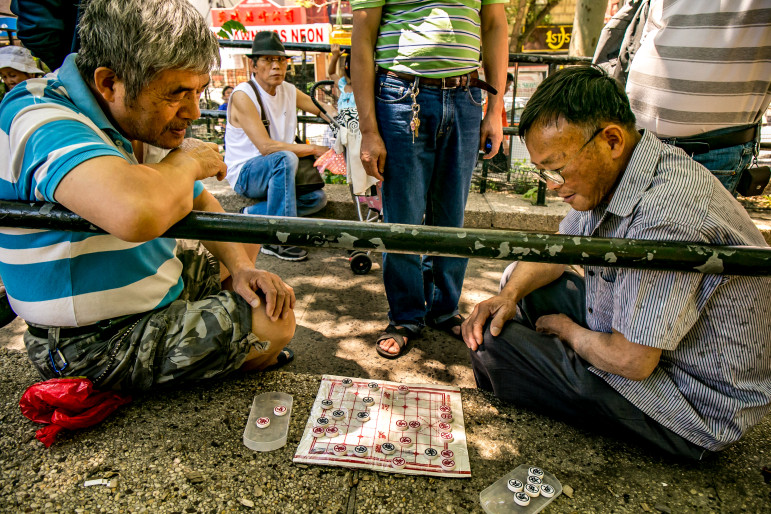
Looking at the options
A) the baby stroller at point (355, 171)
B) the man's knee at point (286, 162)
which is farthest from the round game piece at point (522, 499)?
the man's knee at point (286, 162)

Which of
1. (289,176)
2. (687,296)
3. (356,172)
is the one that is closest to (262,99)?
(289,176)

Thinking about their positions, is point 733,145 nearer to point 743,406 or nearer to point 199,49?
point 743,406

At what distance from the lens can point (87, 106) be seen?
1578 mm

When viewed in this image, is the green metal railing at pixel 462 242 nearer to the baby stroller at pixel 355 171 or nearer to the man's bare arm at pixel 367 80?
the man's bare arm at pixel 367 80

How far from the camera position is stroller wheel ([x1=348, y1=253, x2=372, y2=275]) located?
3.63m

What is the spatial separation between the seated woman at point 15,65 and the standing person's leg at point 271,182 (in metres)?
2.92

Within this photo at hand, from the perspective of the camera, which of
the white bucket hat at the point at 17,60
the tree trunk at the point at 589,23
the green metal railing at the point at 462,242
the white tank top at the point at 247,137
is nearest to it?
the green metal railing at the point at 462,242

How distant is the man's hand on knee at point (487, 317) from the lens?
1975 millimetres

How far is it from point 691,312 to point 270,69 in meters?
3.58

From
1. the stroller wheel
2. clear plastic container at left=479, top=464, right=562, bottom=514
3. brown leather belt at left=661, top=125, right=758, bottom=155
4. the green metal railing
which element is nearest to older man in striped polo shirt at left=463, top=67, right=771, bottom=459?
the green metal railing

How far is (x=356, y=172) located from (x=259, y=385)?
5.78 feet

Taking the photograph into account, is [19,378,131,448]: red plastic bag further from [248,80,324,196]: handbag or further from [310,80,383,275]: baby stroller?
[248,80,324,196]: handbag

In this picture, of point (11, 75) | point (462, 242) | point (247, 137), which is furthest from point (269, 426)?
point (11, 75)

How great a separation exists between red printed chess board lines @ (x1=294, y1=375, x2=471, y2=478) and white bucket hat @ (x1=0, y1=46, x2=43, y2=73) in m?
5.11
